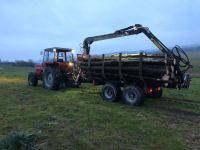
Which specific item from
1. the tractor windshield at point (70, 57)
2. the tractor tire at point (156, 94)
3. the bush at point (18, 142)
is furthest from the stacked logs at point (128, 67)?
the bush at point (18, 142)

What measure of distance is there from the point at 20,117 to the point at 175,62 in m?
6.37

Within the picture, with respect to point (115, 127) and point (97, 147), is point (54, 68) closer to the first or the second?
point (115, 127)

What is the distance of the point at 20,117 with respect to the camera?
496 inches

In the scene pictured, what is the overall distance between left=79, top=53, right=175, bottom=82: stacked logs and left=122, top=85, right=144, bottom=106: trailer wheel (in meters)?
0.48

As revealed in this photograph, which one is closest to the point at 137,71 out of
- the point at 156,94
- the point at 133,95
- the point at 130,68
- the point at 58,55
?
the point at 130,68

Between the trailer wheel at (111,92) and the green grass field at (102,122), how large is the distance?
0.40 meters

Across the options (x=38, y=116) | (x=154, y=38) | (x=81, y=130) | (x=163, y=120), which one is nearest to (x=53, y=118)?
(x=38, y=116)

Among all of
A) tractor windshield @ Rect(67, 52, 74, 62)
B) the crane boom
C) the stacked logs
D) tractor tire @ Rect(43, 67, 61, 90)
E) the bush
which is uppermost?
the crane boom

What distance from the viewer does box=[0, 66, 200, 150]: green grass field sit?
10.4 metres

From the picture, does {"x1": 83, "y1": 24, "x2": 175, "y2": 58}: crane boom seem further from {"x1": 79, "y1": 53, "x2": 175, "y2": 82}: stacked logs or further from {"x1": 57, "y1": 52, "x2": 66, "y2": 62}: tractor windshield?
{"x1": 57, "y1": 52, "x2": 66, "y2": 62}: tractor windshield

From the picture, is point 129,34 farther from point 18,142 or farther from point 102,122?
point 18,142

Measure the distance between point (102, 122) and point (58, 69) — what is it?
30.4ft

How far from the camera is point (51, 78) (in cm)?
2067

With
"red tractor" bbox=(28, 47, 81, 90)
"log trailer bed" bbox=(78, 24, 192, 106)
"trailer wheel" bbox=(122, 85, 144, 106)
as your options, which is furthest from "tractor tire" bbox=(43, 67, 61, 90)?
"trailer wheel" bbox=(122, 85, 144, 106)
